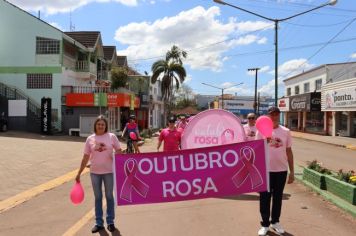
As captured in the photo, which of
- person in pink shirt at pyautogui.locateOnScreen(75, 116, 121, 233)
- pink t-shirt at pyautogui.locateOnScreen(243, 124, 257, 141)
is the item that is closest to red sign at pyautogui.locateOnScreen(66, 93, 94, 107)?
pink t-shirt at pyautogui.locateOnScreen(243, 124, 257, 141)

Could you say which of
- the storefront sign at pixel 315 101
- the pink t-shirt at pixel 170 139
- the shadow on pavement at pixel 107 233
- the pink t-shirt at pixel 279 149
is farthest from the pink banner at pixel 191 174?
the storefront sign at pixel 315 101

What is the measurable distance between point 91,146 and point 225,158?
198 centimetres

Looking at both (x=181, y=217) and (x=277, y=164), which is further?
(x=181, y=217)

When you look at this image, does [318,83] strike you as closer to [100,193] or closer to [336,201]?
[336,201]

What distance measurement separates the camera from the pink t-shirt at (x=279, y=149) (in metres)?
7.15

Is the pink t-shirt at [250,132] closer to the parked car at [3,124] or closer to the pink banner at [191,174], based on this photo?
the pink banner at [191,174]

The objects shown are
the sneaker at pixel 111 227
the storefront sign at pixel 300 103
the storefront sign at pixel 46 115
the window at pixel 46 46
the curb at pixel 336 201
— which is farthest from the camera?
the storefront sign at pixel 300 103

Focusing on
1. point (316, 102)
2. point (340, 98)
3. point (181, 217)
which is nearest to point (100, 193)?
point (181, 217)

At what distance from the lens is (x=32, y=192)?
1143 centimetres

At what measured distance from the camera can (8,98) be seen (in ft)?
117

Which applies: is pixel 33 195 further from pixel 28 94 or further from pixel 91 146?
pixel 28 94

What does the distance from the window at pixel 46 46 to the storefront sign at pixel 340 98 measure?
2323 cm

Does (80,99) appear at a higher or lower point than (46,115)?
higher

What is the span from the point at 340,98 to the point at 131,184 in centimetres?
3746
